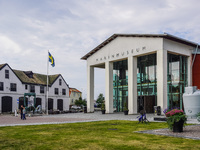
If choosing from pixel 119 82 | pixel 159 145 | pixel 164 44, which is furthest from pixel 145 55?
pixel 159 145

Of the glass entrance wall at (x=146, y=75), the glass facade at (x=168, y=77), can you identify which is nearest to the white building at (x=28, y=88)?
the glass entrance wall at (x=146, y=75)

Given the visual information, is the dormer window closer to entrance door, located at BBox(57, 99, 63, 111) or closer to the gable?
entrance door, located at BBox(57, 99, 63, 111)

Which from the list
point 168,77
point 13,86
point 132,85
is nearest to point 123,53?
point 132,85

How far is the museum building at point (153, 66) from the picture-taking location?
28656mm

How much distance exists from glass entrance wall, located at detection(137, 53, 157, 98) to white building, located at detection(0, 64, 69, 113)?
20.8 m

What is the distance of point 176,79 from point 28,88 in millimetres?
37327

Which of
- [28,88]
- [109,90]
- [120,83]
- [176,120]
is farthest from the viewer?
[28,88]

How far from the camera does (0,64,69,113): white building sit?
51.0 m

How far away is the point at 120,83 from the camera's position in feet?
125

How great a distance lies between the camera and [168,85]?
31.3 metres

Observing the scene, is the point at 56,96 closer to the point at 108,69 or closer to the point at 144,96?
the point at 108,69

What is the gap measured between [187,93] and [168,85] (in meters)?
7.33

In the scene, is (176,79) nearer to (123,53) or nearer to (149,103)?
(149,103)

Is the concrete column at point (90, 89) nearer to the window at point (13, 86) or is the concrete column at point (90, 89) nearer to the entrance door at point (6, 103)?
the entrance door at point (6, 103)
